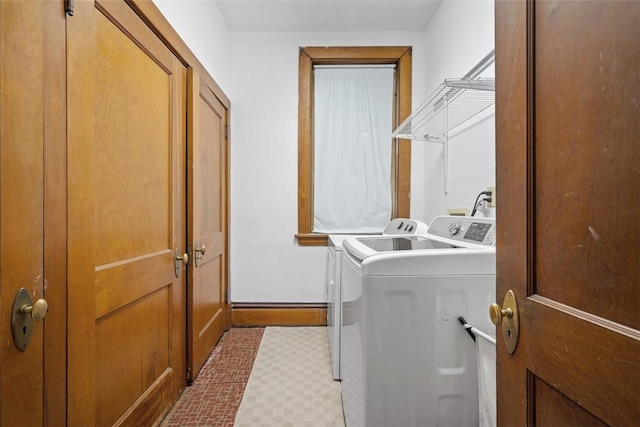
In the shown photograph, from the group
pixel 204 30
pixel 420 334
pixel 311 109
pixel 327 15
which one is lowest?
pixel 420 334

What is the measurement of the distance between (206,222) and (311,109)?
1331 millimetres

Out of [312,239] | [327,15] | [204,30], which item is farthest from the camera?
[312,239]

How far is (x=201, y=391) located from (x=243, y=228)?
52.1 inches

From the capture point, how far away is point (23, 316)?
2.51ft

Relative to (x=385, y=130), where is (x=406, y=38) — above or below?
above

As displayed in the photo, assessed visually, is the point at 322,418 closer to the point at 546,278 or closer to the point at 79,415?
the point at 79,415

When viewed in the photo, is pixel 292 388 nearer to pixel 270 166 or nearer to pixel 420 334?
pixel 420 334

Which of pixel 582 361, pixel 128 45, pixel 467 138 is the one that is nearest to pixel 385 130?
pixel 467 138

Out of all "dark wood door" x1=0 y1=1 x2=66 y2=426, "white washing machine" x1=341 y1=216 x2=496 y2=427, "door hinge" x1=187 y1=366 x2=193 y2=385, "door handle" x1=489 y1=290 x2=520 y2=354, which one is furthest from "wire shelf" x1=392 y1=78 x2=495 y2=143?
"door hinge" x1=187 y1=366 x2=193 y2=385

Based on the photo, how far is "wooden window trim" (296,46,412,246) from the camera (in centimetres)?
279

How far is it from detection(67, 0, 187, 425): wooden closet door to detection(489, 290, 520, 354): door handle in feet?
3.64

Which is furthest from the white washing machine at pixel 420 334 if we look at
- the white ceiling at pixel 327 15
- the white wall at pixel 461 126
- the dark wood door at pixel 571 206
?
the white ceiling at pixel 327 15

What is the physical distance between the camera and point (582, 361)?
0.50 m

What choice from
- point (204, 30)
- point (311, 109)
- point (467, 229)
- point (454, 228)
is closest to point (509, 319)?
point (467, 229)
